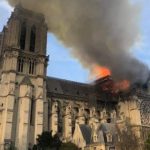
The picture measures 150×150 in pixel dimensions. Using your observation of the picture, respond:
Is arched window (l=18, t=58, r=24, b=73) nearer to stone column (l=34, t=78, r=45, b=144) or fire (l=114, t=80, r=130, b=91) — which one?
stone column (l=34, t=78, r=45, b=144)

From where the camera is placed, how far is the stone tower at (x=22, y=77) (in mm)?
60219

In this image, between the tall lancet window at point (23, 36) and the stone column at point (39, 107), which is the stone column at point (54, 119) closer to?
the stone column at point (39, 107)

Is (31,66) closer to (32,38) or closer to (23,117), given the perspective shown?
(32,38)

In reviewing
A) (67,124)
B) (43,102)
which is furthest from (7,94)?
(67,124)

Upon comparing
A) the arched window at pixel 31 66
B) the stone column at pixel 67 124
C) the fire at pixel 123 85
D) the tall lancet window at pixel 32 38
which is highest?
the tall lancet window at pixel 32 38

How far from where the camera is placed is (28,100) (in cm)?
6309

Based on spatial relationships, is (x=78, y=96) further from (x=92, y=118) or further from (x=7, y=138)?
(x=7, y=138)

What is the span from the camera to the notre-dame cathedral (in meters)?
60.5

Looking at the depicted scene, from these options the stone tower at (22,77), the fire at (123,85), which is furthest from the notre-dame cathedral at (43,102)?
the fire at (123,85)

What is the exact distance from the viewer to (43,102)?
65500 millimetres

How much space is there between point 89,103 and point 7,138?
88.7 ft

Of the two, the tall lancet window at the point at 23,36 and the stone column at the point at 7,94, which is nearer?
the stone column at the point at 7,94

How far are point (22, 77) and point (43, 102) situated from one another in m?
7.75

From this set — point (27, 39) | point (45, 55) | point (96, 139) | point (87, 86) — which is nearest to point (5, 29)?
point (27, 39)
